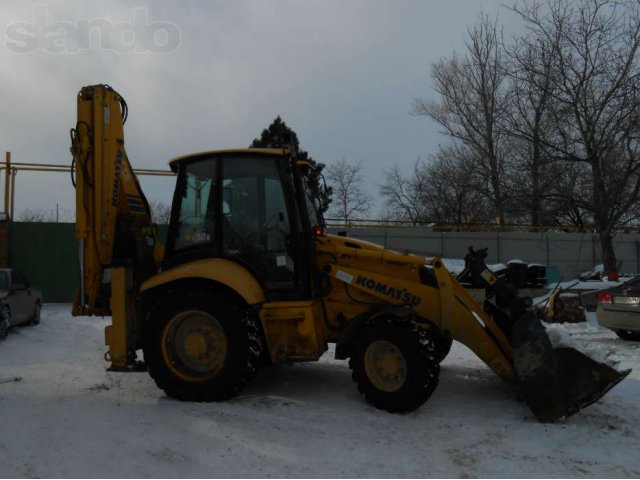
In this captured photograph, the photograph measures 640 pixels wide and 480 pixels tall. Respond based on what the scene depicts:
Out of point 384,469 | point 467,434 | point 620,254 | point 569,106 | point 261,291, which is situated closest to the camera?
point 384,469

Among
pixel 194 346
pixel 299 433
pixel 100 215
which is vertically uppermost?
pixel 100 215

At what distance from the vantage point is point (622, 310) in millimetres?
10219

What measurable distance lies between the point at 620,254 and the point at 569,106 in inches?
510

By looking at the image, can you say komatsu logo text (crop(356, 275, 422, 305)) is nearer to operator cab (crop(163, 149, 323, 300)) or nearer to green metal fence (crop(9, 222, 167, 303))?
operator cab (crop(163, 149, 323, 300))

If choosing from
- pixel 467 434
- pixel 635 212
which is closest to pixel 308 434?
pixel 467 434

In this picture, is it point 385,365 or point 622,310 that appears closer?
point 385,365

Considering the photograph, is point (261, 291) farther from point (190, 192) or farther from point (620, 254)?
point (620, 254)

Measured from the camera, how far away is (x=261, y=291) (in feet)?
19.5

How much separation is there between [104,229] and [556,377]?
16.7ft

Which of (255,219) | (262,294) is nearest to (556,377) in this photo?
(262,294)

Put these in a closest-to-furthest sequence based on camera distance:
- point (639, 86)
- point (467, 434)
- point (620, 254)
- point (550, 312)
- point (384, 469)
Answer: point (384, 469), point (467, 434), point (550, 312), point (639, 86), point (620, 254)

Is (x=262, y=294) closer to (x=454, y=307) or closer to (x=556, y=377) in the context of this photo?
(x=454, y=307)

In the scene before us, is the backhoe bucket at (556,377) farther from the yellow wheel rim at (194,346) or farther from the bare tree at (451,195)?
the bare tree at (451,195)

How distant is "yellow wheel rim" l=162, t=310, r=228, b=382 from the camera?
6012 millimetres
